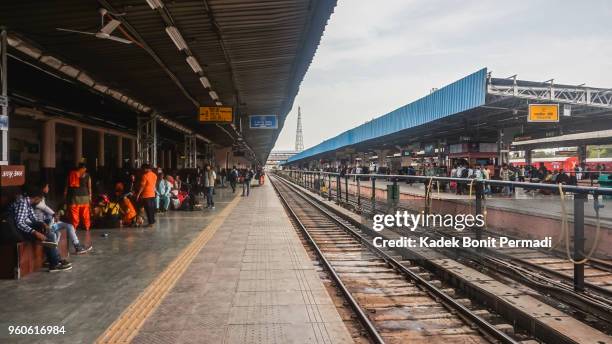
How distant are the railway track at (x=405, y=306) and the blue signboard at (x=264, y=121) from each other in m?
13.5

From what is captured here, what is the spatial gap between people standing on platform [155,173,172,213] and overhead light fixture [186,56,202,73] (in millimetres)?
4303

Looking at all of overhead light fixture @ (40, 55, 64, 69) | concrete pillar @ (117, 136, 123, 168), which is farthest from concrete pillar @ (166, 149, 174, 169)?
overhead light fixture @ (40, 55, 64, 69)

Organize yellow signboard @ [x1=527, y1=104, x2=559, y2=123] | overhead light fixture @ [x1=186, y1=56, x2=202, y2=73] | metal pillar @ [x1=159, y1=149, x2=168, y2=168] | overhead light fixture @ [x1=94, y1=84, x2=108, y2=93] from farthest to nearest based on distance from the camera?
metal pillar @ [x1=159, y1=149, x2=168, y2=168]
yellow signboard @ [x1=527, y1=104, x2=559, y2=123]
overhead light fixture @ [x1=94, y1=84, x2=108, y2=93]
overhead light fixture @ [x1=186, y1=56, x2=202, y2=73]

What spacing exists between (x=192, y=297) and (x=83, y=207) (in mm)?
5883

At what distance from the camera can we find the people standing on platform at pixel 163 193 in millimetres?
14398

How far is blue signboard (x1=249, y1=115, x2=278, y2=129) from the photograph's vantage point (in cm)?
2179

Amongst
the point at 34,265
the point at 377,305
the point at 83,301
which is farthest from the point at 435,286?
the point at 34,265

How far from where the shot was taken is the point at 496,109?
2086 centimetres

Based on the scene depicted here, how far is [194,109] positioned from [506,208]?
554 inches

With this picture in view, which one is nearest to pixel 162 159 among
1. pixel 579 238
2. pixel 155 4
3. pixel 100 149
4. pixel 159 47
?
pixel 100 149

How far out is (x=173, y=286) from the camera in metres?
5.79

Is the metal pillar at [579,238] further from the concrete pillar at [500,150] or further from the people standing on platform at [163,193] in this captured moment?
the concrete pillar at [500,150]

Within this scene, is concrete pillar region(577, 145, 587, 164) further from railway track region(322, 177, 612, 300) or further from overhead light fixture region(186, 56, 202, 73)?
overhead light fixture region(186, 56, 202, 73)

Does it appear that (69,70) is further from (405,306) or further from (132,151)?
(132,151)
